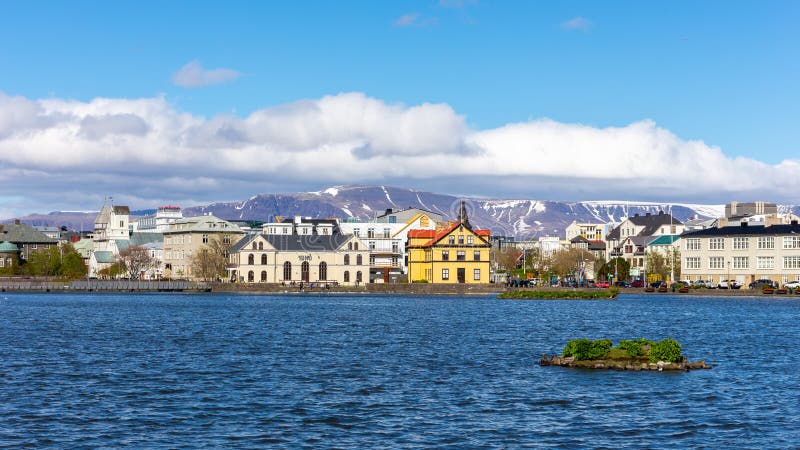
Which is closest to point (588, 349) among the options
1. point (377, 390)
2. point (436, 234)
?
point (377, 390)

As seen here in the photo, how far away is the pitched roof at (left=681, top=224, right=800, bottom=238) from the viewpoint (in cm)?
16134

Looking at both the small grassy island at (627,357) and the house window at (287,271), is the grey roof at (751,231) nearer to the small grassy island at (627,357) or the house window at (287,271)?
the house window at (287,271)

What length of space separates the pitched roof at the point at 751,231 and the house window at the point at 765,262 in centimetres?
374

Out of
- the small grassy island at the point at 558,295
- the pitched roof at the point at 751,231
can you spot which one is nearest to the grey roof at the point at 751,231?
the pitched roof at the point at 751,231

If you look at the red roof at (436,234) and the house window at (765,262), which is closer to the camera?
the house window at (765,262)

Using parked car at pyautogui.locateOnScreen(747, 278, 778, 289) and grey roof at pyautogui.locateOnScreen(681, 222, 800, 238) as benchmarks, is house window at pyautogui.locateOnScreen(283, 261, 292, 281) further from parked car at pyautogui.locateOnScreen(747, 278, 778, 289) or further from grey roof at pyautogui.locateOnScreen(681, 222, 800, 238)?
parked car at pyautogui.locateOnScreen(747, 278, 778, 289)

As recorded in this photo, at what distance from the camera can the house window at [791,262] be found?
6299 inches

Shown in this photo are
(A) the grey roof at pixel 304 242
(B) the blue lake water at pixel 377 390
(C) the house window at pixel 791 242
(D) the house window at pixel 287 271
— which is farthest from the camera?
(D) the house window at pixel 287 271

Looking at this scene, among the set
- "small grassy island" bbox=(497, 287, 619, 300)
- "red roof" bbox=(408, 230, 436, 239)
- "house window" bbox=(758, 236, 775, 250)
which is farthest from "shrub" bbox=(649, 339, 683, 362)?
"red roof" bbox=(408, 230, 436, 239)

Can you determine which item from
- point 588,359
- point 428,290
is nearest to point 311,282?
point 428,290

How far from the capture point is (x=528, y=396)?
40812 mm

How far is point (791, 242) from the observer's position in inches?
6299

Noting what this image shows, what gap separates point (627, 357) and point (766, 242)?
122 metres

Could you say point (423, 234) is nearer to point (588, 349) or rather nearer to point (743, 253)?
point (743, 253)
